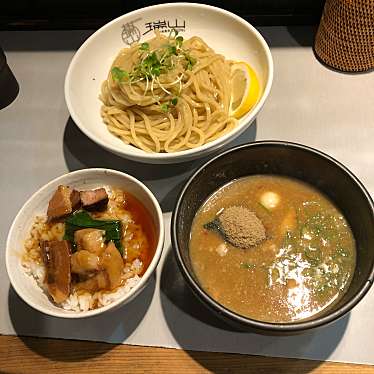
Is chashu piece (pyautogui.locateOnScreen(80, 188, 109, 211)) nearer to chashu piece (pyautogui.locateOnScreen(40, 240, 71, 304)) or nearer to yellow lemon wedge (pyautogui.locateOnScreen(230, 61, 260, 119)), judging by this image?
chashu piece (pyautogui.locateOnScreen(40, 240, 71, 304))

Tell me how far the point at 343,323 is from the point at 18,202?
4.04ft

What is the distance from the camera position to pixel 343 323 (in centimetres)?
148

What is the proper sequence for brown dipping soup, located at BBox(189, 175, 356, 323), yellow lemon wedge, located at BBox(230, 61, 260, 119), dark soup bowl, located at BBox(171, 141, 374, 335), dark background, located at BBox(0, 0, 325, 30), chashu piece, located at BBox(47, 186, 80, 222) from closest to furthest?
dark soup bowl, located at BBox(171, 141, 374, 335)
brown dipping soup, located at BBox(189, 175, 356, 323)
chashu piece, located at BBox(47, 186, 80, 222)
yellow lemon wedge, located at BBox(230, 61, 260, 119)
dark background, located at BBox(0, 0, 325, 30)

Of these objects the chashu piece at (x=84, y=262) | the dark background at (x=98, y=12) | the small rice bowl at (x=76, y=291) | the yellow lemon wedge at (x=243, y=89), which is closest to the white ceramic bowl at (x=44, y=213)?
the small rice bowl at (x=76, y=291)

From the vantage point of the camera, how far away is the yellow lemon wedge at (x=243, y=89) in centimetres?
179

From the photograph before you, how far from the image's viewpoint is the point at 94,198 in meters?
1.59

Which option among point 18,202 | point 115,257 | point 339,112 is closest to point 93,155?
point 18,202

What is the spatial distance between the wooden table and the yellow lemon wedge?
0.87 meters

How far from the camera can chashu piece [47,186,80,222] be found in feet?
5.15

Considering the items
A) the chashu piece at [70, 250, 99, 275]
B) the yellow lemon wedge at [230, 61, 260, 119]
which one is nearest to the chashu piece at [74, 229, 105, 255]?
the chashu piece at [70, 250, 99, 275]

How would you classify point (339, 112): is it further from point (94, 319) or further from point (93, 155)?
point (94, 319)

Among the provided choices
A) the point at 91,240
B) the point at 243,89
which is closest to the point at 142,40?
the point at 243,89

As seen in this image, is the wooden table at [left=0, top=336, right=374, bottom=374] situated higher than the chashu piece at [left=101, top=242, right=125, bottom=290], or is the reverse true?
the chashu piece at [left=101, top=242, right=125, bottom=290]

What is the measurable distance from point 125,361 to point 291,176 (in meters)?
0.79
